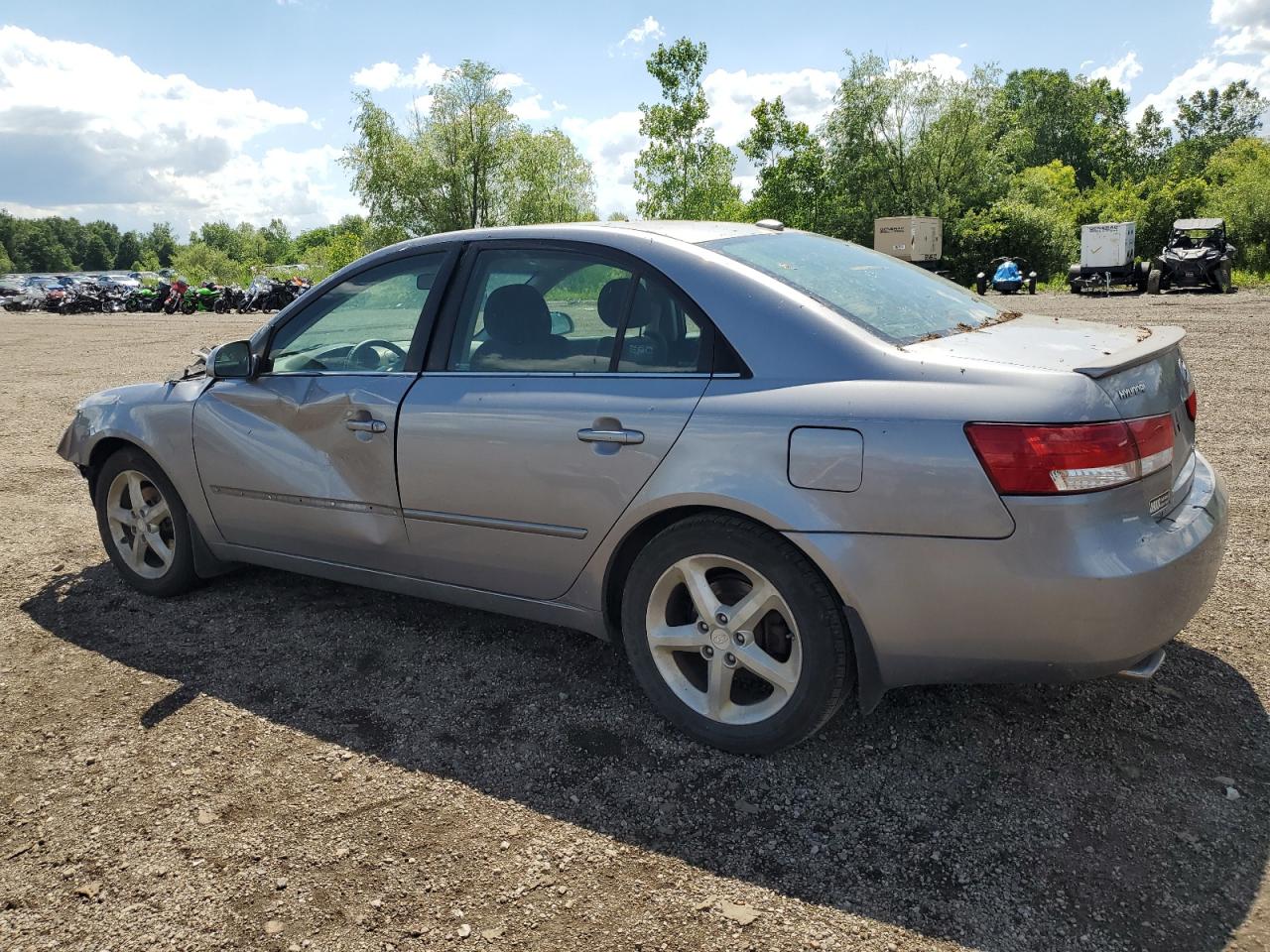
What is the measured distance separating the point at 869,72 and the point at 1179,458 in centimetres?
4899

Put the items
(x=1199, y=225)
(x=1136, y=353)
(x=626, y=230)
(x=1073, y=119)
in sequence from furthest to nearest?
(x=1073, y=119) < (x=1199, y=225) < (x=626, y=230) < (x=1136, y=353)

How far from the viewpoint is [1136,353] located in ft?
8.32

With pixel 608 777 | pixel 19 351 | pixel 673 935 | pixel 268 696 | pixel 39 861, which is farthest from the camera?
pixel 19 351

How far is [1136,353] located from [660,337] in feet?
4.48

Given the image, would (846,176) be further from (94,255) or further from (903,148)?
(94,255)

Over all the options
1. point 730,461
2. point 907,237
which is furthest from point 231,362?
point 907,237

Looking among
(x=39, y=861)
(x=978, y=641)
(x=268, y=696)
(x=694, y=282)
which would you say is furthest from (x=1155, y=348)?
(x=39, y=861)

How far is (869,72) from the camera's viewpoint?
46.0 meters

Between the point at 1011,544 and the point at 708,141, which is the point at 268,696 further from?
the point at 708,141

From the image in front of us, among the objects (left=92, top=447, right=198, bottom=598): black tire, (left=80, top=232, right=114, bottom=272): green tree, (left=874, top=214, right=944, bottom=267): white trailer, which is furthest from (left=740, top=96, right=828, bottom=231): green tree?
(left=80, top=232, right=114, bottom=272): green tree

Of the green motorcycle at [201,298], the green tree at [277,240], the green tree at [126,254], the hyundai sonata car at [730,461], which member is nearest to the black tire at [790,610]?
the hyundai sonata car at [730,461]

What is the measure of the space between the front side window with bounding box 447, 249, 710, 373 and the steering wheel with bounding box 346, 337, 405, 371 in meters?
0.35

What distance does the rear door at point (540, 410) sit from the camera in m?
2.85

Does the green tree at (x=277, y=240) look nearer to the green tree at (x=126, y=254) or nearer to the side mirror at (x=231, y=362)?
the green tree at (x=126, y=254)
